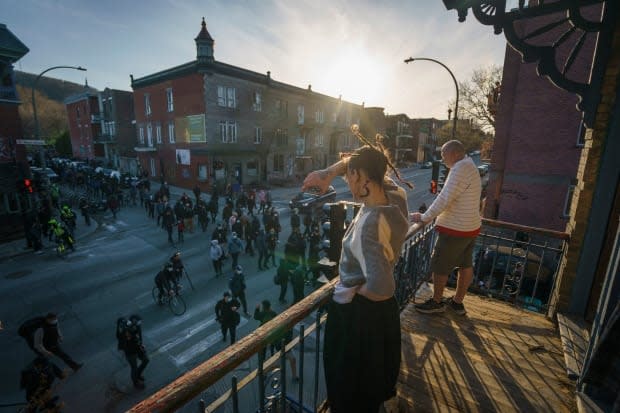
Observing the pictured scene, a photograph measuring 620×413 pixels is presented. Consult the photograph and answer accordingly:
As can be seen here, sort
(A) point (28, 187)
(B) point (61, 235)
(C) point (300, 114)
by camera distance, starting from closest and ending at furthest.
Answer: (B) point (61, 235) < (A) point (28, 187) < (C) point (300, 114)

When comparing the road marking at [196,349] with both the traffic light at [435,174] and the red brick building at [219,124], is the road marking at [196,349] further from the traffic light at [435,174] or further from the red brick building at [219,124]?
the red brick building at [219,124]

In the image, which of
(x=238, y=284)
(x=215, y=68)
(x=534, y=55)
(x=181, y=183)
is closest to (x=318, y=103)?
(x=215, y=68)

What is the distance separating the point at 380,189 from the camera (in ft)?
5.86

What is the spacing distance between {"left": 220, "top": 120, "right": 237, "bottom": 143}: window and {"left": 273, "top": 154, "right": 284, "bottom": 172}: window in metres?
6.07

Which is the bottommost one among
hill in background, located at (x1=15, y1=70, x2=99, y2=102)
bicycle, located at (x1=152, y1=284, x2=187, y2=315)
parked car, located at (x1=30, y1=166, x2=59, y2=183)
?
bicycle, located at (x1=152, y1=284, x2=187, y2=315)

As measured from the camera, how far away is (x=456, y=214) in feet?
11.3

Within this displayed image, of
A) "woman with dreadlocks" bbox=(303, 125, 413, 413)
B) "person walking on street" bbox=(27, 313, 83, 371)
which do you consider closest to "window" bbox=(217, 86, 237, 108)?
"person walking on street" bbox=(27, 313, 83, 371)

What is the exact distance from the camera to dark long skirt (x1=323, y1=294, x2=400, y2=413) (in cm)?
177

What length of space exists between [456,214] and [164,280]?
27.6 feet

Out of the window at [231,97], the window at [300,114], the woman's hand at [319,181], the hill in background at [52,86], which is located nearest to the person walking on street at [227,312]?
the woman's hand at [319,181]

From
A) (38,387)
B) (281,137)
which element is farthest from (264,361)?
(281,137)

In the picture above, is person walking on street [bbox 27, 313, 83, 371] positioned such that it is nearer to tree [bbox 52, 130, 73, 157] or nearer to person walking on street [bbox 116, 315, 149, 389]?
person walking on street [bbox 116, 315, 149, 389]

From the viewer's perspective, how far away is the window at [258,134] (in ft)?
96.7

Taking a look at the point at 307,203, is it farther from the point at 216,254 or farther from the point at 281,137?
the point at 281,137
